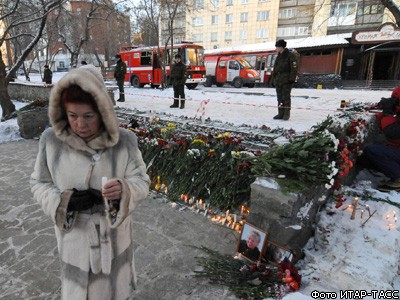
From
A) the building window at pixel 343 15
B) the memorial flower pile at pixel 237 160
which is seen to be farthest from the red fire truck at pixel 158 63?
the building window at pixel 343 15

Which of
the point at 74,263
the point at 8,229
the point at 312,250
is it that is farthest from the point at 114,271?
the point at 8,229

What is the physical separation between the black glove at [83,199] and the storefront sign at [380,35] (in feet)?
83.7

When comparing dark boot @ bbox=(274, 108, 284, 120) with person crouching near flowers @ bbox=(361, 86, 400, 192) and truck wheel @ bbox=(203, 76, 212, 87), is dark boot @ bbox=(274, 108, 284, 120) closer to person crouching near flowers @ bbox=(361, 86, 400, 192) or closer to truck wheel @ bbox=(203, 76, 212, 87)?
person crouching near flowers @ bbox=(361, 86, 400, 192)

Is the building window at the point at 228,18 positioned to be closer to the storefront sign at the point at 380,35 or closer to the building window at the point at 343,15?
the building window at the point at 343,15

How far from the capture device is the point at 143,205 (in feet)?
14.1

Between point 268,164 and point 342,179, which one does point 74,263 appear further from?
point 342,179

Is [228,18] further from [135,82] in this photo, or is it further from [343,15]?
[135,82]

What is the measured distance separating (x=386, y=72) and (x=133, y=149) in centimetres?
3175

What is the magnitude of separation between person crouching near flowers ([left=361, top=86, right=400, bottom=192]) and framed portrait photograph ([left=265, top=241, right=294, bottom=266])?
7.40ft

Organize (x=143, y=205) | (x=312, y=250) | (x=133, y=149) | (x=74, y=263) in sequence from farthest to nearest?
(x=143, y=205) < (x=312, y=250) < (x=133, y=149) < (x=74, y=263)

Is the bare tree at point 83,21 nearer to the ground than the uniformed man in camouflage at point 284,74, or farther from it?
farther from it

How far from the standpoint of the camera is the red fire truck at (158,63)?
20.0 meters

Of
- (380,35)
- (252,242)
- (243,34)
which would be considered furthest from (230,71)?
(243,34)

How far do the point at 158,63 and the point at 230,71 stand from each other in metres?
6.07
